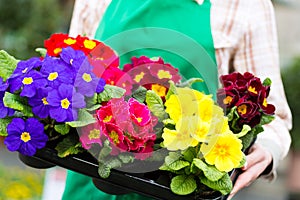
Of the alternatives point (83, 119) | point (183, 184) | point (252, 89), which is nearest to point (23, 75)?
point (83, 119)

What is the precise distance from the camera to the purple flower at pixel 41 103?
4.01 feet

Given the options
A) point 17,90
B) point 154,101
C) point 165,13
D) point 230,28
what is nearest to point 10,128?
point 17,90

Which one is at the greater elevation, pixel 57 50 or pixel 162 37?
pixel 57 50

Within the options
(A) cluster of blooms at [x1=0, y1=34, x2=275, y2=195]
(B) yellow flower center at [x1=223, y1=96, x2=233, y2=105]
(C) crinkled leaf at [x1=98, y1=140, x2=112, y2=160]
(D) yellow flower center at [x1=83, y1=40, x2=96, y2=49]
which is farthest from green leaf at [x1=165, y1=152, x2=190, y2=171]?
(D) yellow flower center at [x1=83, y1=40, x2=96, y2=49]

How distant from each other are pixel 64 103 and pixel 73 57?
114 millimetres

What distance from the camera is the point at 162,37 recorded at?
5.23 ft

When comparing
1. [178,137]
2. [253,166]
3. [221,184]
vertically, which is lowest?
[253,166]

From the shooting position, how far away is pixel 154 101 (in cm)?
128

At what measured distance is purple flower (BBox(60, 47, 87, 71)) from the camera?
49.9 inches

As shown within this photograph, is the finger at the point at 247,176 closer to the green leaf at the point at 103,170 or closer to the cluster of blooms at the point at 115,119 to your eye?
the cluster of blooms at the point at 115,119

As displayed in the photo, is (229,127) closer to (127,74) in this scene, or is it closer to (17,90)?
(127,74)

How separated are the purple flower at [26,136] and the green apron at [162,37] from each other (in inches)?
13.0

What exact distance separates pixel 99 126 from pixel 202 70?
41cm

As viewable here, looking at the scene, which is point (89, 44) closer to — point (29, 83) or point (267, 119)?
point (29, 83)
